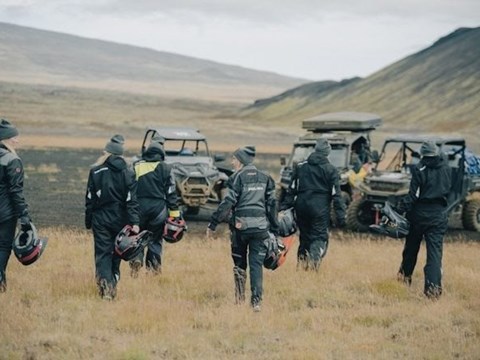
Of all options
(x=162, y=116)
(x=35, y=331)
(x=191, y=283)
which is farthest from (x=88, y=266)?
(x=162, y=116)

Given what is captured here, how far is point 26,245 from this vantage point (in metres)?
9.47

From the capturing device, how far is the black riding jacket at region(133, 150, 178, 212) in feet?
35.7

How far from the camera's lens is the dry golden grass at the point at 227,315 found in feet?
25.4

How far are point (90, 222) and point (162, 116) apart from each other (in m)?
117

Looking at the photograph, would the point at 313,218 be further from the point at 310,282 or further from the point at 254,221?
the point at 254,221

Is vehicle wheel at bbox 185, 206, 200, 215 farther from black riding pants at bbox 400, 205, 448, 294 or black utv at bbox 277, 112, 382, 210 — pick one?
black riding pants at bbox 400, 205, 448, 294

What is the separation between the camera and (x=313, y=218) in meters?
11.6

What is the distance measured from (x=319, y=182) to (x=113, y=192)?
10.3 ft

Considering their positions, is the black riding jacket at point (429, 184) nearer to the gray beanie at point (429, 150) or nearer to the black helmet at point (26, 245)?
the gray beanie at point (429, 150)

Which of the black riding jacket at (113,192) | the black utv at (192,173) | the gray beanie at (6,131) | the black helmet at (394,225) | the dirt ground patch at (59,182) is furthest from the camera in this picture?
the dirt ground patch at (59,182)

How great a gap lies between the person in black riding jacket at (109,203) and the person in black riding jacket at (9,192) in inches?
28.8

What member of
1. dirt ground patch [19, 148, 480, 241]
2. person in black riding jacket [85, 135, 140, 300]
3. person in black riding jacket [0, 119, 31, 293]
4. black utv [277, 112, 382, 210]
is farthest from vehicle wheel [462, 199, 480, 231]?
person in black riding jacket [0, 119, 31, 293]

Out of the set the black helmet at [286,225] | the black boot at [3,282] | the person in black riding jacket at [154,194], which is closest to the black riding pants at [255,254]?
the black helmet at [286,225]

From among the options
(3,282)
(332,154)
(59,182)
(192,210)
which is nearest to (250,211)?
(3,282)
